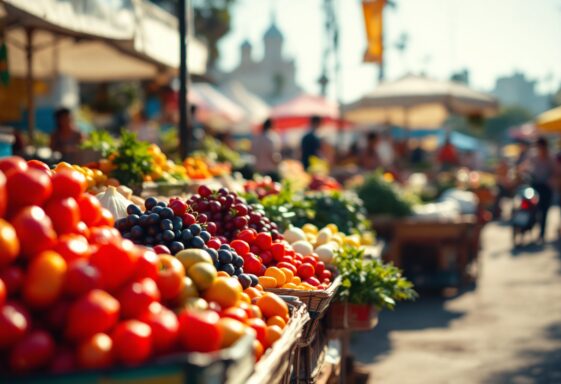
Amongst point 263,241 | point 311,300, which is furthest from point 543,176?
point 311,300

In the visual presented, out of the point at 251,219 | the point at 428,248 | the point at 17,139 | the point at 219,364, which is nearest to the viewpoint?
the point at 219,364

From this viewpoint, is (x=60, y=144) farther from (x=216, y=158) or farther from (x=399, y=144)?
(x=399, y=144)

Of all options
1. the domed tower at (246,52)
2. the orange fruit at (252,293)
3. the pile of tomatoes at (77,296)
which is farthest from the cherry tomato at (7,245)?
the domed tower at (246,52)

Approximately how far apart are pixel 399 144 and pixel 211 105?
6.00 meters

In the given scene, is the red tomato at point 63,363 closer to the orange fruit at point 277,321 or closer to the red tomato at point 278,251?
the orange fruit at point 277,321

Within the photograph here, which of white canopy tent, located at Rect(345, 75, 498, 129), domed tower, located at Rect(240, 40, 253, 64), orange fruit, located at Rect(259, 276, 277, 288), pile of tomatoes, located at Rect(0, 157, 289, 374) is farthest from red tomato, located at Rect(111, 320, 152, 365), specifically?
domed tower, located at Rect(240, 40, 253, 64)

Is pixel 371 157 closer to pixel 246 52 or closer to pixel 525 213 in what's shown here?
pixel 525 213

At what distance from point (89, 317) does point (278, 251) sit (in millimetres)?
1965

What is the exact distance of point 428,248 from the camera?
9312 mm

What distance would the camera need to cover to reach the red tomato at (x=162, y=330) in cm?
189

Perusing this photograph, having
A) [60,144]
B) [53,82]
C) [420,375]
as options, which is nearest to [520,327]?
[420,375]

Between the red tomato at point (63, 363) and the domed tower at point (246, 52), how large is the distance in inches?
4680

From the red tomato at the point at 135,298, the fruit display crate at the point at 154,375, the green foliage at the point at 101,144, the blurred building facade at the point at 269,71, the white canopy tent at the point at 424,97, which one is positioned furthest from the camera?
the blurred building facade at the point at 269,71

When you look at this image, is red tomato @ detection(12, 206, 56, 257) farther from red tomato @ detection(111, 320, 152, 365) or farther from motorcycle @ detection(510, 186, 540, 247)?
motorcycle @ detection(510, 186, 540, 247)
